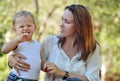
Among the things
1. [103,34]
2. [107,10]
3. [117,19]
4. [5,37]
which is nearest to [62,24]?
[5,37]

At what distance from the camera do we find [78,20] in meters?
3.32

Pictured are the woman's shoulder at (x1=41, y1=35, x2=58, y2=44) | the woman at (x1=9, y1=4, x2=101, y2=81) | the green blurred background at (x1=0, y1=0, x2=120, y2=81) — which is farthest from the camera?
the green blurred background at (x1=0, y1=0, x2=120, y2=81)

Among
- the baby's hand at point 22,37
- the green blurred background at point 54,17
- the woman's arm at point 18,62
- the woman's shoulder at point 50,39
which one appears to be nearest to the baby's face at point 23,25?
the baby's hand at point 22,37

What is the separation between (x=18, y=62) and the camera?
10.4 ft

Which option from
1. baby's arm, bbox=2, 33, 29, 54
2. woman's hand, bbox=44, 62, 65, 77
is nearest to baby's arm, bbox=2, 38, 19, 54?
baby's arm, bbox=2, 33, 29, 54

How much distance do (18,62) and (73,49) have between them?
493mm

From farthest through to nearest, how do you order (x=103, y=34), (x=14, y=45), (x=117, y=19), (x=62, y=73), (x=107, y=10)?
(x=103, y=34), (x=117, y=19), (x=107, y=10), (x=62, y=73), (x=14, y=45)

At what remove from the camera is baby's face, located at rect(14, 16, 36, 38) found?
3084 millimetres

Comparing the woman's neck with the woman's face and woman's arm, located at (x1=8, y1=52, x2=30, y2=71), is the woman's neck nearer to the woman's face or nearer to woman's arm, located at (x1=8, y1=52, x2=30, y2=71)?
the woman's face

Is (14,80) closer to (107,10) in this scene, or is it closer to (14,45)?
(14,45)

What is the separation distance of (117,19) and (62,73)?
519 cm

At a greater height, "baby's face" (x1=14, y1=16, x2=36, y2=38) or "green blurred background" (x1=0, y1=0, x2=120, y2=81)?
"baby's face" (x1=14, y1=16, x2=36, y2=38)

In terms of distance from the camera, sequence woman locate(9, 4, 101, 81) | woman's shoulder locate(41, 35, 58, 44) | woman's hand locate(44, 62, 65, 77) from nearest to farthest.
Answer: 1. woman's hand locate(44, 62, 65, 77)
2. woman locate(9, 4, 101, 81)
3. woman's shoulder locate(41, 35, 58, 44)

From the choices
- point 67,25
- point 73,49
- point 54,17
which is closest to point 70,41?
point 73,49
